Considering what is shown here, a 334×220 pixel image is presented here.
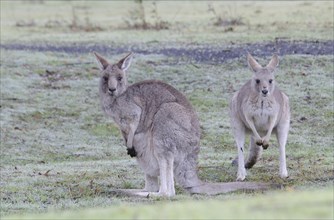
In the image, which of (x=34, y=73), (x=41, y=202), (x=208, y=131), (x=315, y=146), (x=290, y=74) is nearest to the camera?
(x=41, y=202)

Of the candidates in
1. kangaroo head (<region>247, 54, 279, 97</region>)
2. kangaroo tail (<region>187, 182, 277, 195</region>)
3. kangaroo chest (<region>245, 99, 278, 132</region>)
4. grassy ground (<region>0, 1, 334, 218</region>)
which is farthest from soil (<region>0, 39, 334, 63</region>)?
kangaroo tail (<region>187, 182, 277, 195</region>)

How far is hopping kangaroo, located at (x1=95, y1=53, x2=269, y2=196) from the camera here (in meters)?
9.48

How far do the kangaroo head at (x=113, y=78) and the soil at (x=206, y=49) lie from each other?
10.1 metres

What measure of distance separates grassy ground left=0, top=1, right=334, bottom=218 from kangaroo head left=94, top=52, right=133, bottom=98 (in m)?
1.12

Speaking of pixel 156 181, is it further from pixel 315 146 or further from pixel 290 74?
pixel 290 74

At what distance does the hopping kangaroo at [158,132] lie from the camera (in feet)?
31.1

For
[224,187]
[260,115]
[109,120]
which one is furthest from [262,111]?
[109,120]

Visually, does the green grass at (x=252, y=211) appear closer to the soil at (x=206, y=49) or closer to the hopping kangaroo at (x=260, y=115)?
the hopping kangaroo at (x=260, y=115)

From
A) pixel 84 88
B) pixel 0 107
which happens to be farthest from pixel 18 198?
pixel 84 88

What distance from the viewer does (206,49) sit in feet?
73.0

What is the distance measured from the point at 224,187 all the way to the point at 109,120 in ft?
24.1

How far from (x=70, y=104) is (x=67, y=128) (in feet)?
5.39

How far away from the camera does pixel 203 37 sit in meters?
24.6

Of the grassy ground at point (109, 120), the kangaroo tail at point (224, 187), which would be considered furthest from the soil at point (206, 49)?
the kangaroo tail at point (224, 187)
